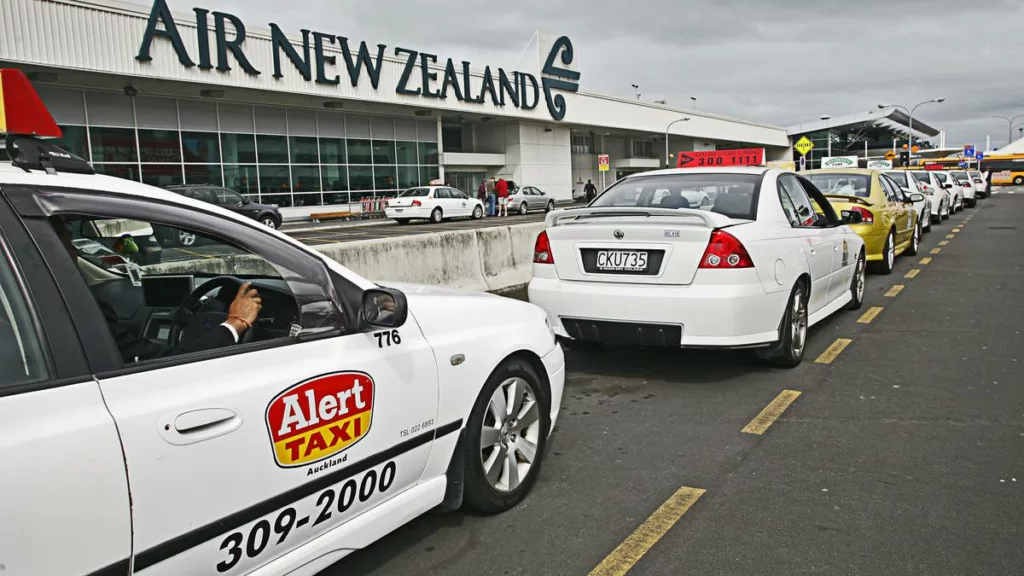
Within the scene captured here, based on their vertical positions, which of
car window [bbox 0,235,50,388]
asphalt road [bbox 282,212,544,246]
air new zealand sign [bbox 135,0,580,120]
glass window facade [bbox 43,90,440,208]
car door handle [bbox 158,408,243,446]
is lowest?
asphalt road [bbox 282,212,544,246]

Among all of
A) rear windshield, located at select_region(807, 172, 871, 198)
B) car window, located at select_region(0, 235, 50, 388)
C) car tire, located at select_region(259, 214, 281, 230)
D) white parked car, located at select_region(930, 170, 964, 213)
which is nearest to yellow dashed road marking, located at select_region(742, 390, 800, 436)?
car window, located at select_region(0, 235, 50, 388)

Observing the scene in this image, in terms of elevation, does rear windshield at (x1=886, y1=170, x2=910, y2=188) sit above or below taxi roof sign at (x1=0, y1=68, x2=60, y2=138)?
below

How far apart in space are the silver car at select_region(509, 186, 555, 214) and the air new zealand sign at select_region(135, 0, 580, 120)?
207 inches

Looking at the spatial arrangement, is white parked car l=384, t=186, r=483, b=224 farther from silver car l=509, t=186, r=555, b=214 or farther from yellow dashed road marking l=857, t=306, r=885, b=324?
yellow dashed road marking l=857, t=306, r=885, b=324

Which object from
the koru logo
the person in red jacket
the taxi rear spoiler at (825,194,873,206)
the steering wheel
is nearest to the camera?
the steering wheel

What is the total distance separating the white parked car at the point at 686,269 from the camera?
532cm

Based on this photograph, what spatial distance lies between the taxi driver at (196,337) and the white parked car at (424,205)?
2644 cm

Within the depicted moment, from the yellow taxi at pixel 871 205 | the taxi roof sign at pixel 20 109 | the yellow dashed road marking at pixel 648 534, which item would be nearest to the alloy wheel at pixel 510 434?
the yellow dashed road marking at pixel 648 534

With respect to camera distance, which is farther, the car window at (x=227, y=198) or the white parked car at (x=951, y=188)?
the white parked car at (x=951, y=188)

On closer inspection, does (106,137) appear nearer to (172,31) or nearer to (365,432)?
(172,31)

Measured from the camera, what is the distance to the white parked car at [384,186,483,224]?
2919 centimetres

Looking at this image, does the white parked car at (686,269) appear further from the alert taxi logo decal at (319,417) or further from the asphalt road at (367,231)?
the asphalt road at (367,231)

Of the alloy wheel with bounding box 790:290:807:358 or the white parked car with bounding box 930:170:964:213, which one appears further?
the white parked car with bounding box 930:170:964:213

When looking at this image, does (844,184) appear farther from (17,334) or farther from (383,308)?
(17,334)
